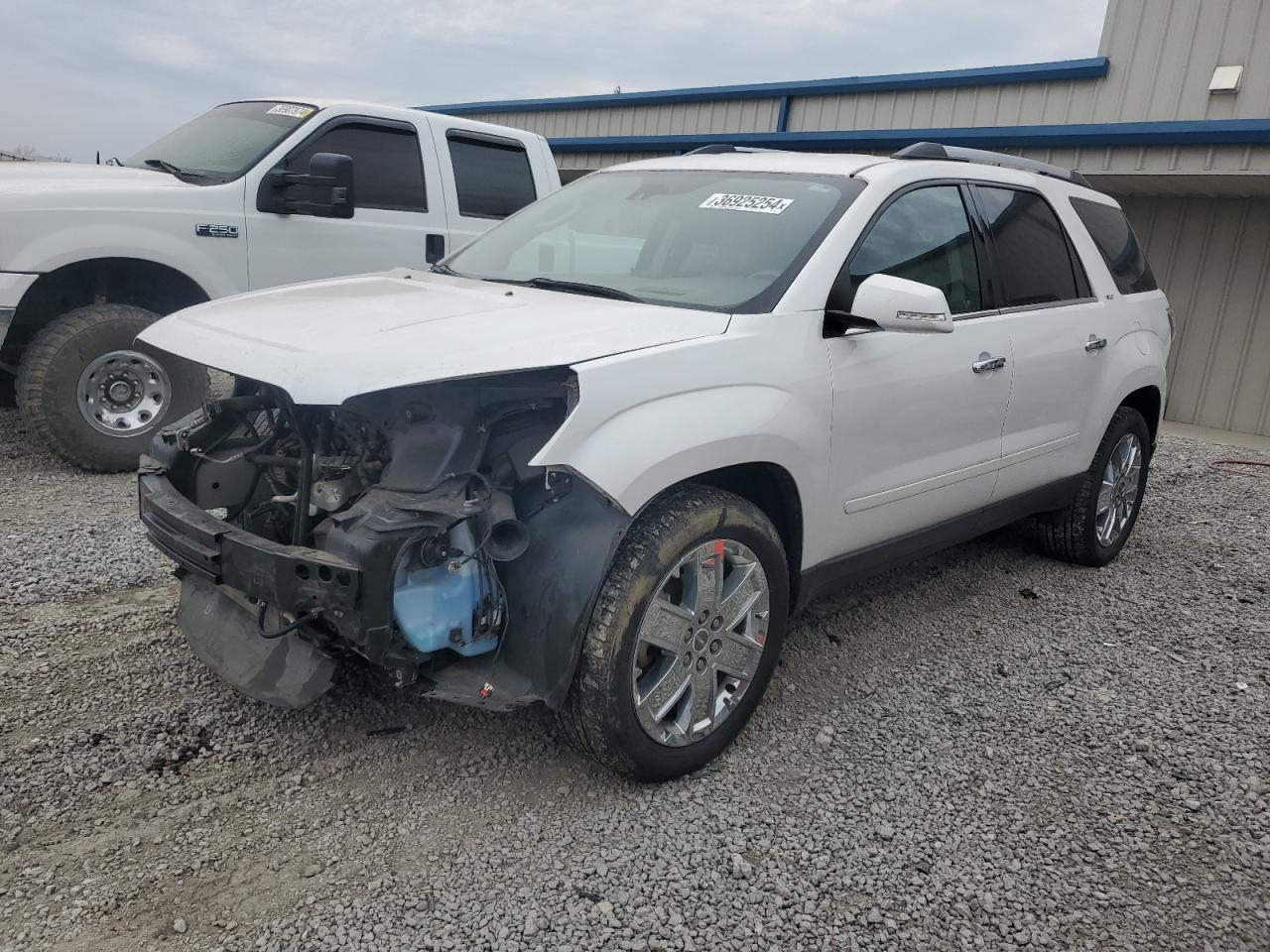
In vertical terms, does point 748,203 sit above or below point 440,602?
above

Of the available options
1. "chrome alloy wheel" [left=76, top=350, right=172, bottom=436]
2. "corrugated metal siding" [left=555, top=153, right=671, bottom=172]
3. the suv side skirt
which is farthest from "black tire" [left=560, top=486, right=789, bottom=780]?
"corrugated metal siding" [left=555, top=153, right=671, bottom=172]

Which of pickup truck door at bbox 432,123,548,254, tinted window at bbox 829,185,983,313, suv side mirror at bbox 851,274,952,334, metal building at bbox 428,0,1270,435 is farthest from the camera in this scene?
metal building at bbox 428,0,1270,435

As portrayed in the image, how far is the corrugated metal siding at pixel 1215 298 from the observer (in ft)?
31.0

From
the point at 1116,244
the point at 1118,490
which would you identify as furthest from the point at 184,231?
the point at 1118,490

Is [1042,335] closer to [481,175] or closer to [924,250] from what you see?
[924,250]

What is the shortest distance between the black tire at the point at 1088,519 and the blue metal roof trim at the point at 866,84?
5.87m

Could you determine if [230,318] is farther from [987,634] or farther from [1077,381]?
[1077,381]

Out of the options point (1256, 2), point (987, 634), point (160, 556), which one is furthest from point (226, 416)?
point (1256, 2)

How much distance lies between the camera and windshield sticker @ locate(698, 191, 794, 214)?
3502mm

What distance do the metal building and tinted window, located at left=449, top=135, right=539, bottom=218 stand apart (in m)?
4.80

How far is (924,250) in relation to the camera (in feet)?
12.1

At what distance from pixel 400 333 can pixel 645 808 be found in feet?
4.96

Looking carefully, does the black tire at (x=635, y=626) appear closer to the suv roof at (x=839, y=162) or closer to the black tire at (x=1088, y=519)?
the suv roof at (x=839, y=162)

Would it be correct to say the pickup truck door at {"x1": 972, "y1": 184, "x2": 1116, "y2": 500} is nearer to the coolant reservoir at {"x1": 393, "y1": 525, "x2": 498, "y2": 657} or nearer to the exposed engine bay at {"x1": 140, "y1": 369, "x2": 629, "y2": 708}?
the exposed engine bay at {"x1": 140, "y1": 369, "x2": 629, "y2": 708}
